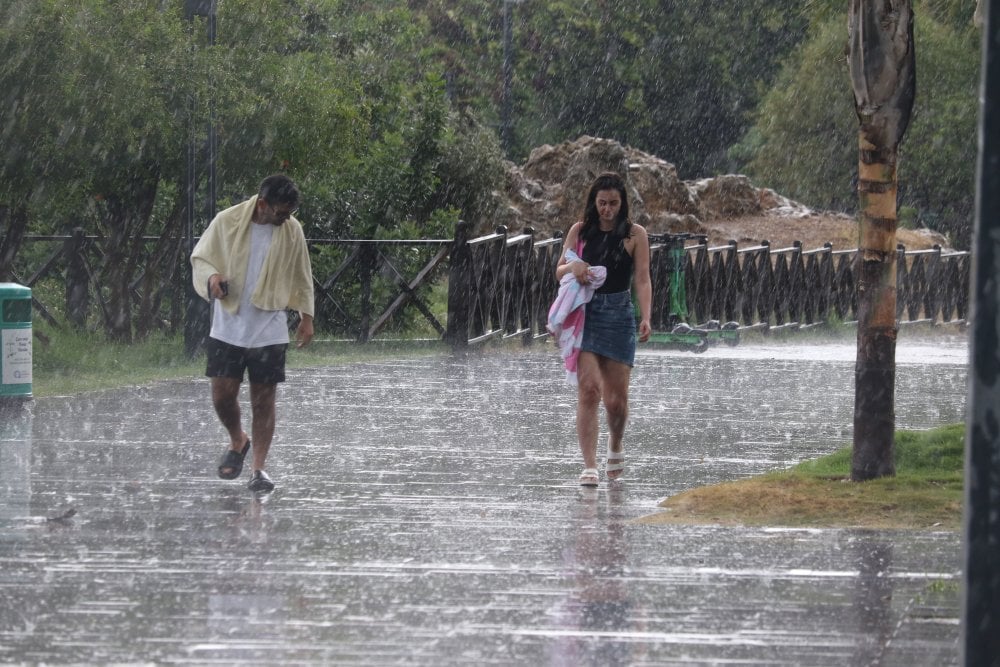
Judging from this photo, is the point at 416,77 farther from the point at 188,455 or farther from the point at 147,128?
the point at 188,455

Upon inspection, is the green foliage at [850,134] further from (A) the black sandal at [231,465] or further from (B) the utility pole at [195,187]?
(A) the black sandal at [231,465]

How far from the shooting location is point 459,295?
2208 cm

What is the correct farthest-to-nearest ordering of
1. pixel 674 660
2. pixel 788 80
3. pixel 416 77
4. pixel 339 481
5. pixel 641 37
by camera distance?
pixel 641 37, pixel 788 80, pixel 416 77, pixel 339 481, pixel 674 660

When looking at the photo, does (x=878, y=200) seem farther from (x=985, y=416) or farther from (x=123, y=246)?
(x=123, y=246)

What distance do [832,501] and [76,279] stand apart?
1469 cm

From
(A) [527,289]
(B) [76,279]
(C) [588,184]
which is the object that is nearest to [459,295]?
(A) [527,289]

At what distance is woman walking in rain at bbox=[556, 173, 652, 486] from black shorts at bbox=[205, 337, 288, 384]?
1.66 metres

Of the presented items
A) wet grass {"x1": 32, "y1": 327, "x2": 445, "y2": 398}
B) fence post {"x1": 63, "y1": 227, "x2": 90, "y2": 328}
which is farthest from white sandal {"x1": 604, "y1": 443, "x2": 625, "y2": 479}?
fence post {"x1": 63, "y1": 227, "x2": 90, "y2": 328}

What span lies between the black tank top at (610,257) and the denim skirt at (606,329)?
0.21 feet

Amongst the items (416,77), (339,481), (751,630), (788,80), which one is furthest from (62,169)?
(788,80)

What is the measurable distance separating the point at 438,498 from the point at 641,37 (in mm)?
48112

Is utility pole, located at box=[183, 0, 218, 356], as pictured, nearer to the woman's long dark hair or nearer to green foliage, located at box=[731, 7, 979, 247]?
the woman's long dark hair

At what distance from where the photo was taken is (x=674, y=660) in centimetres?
575

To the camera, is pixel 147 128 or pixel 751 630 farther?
pixel 147 128
